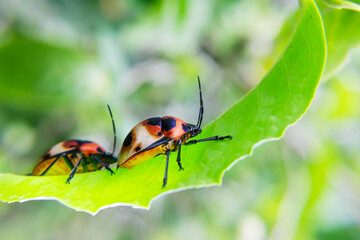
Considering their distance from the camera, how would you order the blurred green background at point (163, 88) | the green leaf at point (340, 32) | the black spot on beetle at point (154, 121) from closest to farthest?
the green leaf at point (340, 32)
the black spot on beetle at point (154, 121)
the blurred green background at point (163, 88)

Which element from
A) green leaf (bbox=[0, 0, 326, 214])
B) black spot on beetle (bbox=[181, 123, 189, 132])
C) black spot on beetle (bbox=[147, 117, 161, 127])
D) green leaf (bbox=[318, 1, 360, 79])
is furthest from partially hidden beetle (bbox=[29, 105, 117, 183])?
Result: green leaf (bbox=[318, 1, 360, 79])

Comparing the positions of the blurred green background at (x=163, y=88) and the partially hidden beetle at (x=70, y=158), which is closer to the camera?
the partially hidden beetle at (x=70, y=158)

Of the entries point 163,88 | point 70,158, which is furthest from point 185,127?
point 163,88

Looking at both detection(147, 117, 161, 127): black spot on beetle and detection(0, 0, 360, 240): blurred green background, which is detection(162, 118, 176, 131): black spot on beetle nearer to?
detection(147, 117, 161, 127): black spot on beetle

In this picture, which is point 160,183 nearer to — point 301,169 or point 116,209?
point 301,169

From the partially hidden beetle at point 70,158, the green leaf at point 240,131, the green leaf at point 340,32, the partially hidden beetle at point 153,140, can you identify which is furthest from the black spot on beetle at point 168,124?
the green leaf at point 340,32

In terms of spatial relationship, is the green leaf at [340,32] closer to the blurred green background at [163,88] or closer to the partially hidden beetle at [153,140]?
the blurred green background at [163,88]
